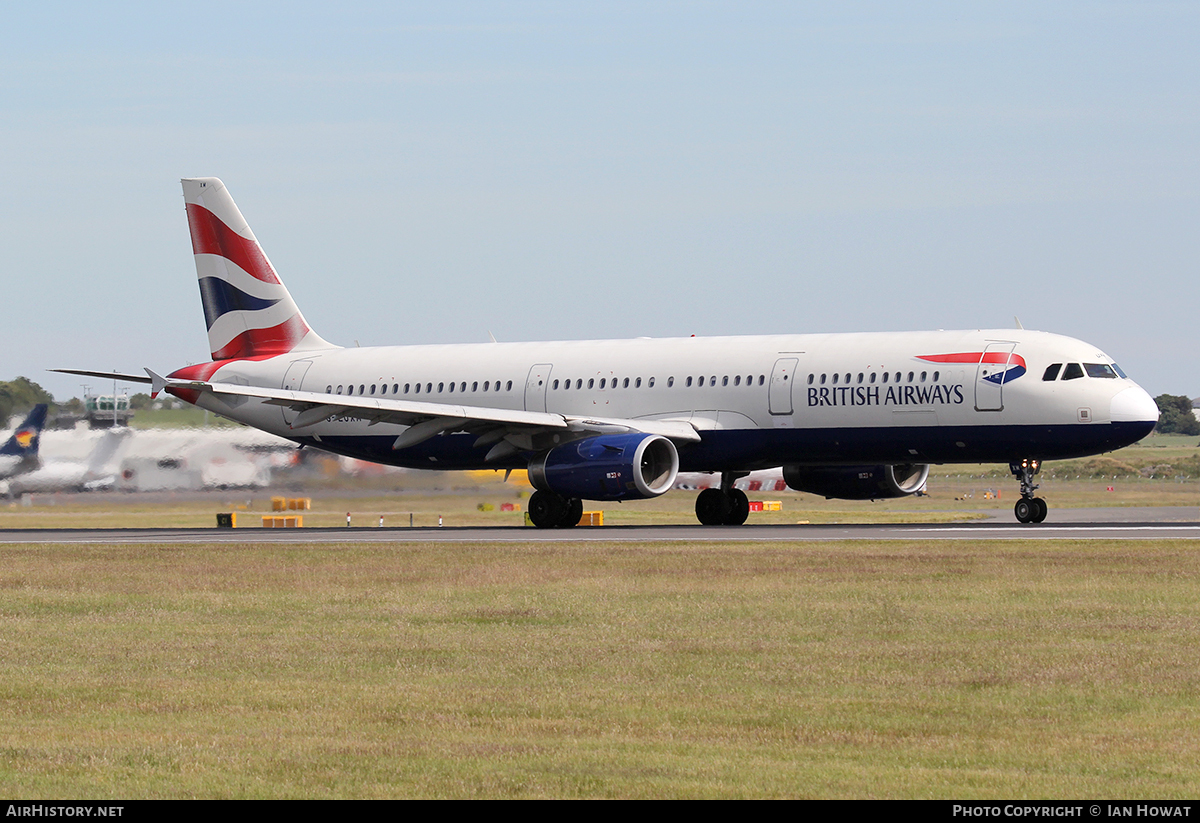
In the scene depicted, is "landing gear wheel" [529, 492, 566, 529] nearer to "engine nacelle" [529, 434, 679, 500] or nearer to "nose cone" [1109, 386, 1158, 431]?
"engine nacelle" [529, 434, 679, 500]

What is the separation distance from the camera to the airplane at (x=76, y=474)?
4131 cm

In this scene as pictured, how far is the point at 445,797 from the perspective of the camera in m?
8.54

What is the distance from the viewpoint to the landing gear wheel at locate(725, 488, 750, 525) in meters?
38.4

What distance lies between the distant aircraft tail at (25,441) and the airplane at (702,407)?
165 inches

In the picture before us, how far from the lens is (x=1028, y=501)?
112ft

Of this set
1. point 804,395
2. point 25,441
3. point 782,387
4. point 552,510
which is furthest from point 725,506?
point 25,441

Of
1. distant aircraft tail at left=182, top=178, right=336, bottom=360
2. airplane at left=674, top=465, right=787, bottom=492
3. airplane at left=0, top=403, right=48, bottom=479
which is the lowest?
airplane at left=674, top=465, right=787, bottom=492

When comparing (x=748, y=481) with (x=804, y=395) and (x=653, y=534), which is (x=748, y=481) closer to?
(x=804, y=395)

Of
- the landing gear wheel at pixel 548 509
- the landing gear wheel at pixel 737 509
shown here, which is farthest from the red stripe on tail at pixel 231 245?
the landing gear wheel at pixel 737 509

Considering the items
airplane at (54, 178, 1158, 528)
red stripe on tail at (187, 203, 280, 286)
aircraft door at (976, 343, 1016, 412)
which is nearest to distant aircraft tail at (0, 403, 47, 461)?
airplane at (54, 178, 1158, 528)

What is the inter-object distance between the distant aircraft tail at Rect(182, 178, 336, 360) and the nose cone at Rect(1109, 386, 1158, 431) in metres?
20.8

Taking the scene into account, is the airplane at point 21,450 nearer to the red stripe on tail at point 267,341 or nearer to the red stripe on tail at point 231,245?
the red stripe on tail at point 267,341

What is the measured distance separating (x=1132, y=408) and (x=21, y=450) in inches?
1087

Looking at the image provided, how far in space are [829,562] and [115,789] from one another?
15.0 meters
